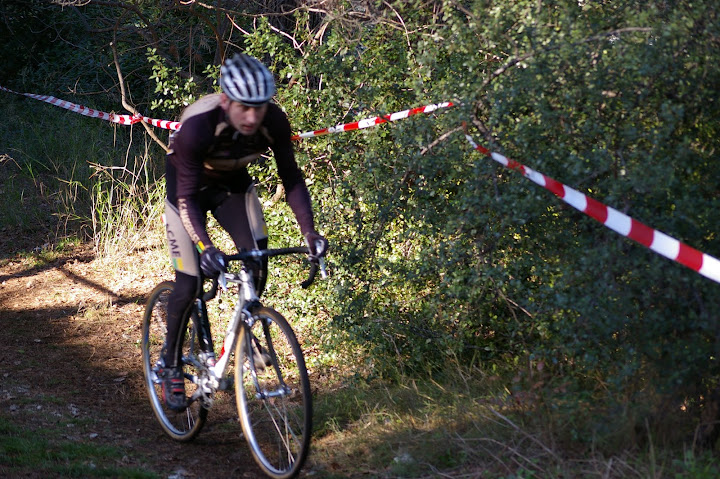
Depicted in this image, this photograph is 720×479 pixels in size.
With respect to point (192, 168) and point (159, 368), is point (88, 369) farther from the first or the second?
point (192, 168)

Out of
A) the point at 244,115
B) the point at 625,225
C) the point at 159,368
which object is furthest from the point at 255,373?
the point at 625,225

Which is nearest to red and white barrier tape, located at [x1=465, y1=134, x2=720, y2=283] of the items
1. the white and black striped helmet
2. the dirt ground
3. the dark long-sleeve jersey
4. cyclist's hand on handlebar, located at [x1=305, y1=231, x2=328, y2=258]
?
cyclist's hand on handlebar, located at [x1=305, y1=231, x2=328, y2=258]

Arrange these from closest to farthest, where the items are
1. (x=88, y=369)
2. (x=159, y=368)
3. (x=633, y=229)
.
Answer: (x=633, y=229), (x=159, y=368), (x=88, y=369)

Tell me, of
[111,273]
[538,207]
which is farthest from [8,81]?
[538,207]

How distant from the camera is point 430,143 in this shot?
5246 millimetres

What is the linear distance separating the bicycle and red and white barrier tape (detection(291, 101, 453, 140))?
5.29 feet

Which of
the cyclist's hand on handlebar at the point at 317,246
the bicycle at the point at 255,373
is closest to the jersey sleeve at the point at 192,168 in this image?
the bicycle at the point at 255,373

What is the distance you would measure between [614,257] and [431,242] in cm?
179

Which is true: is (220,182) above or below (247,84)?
below

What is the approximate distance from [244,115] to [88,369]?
3.40 meters

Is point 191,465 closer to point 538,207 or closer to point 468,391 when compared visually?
point 468,391

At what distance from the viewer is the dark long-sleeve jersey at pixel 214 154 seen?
4.17 metres

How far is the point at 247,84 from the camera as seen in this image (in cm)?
396

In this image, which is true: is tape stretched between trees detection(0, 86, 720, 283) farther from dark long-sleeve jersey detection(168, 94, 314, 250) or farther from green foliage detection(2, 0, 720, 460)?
dark long-sleeve jersey detection(168, 94, 314, 250)
